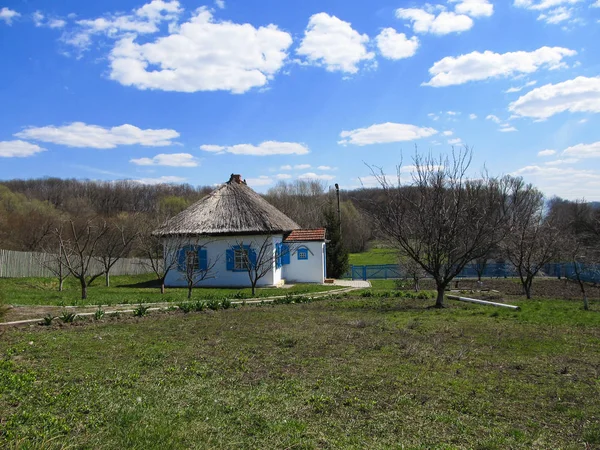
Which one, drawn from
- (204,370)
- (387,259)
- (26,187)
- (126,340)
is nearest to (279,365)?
(204,370)

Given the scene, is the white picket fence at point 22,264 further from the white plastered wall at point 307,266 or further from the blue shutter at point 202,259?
the white plastered wall at point 307,266

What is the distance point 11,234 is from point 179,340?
33158 millimetres

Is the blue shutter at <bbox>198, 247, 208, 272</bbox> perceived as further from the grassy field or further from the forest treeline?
the forest treeline

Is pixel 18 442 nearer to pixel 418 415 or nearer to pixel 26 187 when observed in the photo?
pixel 418 415

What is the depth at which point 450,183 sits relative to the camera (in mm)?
13641

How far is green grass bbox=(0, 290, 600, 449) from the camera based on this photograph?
12.8 ft

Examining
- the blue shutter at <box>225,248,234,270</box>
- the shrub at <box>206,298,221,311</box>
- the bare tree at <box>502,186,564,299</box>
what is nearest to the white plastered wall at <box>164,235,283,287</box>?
the blue shutter at <box>225,248,234,270</box>

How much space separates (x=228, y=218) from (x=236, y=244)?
1519 mm

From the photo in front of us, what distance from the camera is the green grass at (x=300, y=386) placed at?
12.8 ft

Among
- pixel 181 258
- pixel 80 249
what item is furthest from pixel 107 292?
pixel 181 258

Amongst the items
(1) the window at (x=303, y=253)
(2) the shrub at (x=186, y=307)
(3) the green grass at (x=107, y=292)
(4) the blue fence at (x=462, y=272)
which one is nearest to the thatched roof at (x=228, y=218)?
(1) the window at (x=303, y=253)

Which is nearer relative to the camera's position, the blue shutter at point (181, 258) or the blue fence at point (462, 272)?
the blue shutter at point (181, 258)

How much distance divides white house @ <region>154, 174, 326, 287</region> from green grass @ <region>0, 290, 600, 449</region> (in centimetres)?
1190

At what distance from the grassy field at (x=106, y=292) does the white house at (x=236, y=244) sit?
64.1 inches
